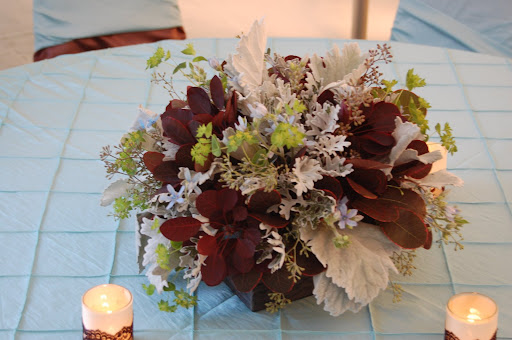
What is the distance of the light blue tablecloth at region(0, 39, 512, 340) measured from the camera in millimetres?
922

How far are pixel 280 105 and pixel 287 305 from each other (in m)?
0.32

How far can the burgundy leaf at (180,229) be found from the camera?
2.74 feet

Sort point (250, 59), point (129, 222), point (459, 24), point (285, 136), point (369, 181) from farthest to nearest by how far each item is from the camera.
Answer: point (459, 24)
point (129, 222)
point (250, 59)
point (369, 181)
point (285, 136)

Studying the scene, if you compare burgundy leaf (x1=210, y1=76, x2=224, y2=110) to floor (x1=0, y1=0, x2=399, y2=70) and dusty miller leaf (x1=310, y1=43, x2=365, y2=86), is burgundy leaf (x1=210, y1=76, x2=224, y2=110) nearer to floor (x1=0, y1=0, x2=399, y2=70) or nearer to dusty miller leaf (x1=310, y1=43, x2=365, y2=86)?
dusty miller leaf (x1=310, y1=43, x2=365, y2=86)

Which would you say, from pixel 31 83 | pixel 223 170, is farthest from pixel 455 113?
pixel 31 83

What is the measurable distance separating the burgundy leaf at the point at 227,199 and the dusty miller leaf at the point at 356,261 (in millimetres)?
103

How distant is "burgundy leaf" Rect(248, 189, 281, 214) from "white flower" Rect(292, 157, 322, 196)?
0.04 m

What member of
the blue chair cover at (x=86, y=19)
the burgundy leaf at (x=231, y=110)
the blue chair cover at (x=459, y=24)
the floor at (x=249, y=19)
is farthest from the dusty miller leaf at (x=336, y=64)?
the floor at (x=249, y=19)

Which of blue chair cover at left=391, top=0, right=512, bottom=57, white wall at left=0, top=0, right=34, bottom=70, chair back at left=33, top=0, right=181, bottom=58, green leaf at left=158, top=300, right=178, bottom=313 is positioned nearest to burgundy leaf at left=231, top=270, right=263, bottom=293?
green leaf at left=158, top=300, right=178, bottom=313

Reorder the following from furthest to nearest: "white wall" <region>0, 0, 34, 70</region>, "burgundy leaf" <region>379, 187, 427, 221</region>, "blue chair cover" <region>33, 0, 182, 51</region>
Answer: "white wall" <region>0, 0, 34, 70</region>
"blue chair cover" <region>33, 0, 182, 51</region>
"burgundy leaf" <region>379, 187, 427, 221</region>

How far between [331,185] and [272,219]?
0.31ft

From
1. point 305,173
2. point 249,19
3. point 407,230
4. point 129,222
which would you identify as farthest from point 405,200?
point 249,19

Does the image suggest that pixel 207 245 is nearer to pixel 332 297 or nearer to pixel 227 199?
pixel 227 199

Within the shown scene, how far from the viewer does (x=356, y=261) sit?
835mm
